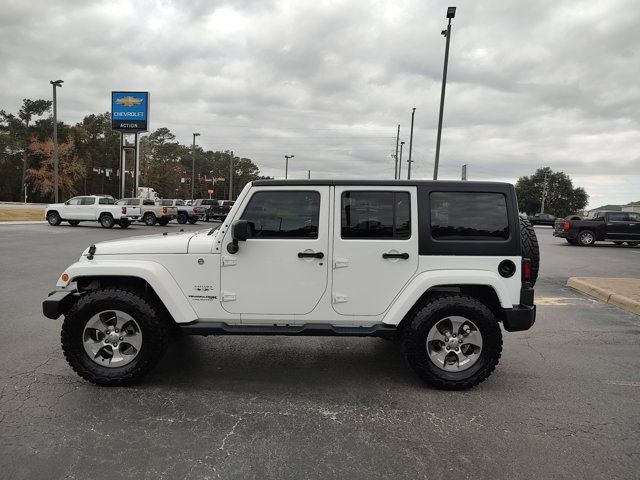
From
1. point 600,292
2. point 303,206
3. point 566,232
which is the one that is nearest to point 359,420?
point 303,206

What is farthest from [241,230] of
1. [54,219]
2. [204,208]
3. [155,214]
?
[204,208]

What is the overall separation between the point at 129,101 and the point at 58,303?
45.3 metres

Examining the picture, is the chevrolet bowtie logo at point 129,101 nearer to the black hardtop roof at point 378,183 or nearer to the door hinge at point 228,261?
the black hardtop roof at point 378,183

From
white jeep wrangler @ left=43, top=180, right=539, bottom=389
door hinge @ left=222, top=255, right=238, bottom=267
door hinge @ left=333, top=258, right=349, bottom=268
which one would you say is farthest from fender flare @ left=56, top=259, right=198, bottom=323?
door hinge @ left=333, top=258, right=349, bottom=268

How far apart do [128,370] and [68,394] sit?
485mm

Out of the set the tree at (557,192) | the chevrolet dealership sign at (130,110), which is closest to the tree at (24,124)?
the chevrolet dealership sign at (130,110)

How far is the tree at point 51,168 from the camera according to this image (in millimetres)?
69250

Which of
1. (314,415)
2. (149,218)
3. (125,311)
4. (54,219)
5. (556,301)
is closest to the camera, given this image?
(314,415)

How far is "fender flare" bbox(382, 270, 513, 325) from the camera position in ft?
12.9

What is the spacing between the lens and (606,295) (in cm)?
827

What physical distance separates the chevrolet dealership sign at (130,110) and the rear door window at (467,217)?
44.8 m

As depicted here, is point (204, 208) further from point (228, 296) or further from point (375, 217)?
point (375, 217)

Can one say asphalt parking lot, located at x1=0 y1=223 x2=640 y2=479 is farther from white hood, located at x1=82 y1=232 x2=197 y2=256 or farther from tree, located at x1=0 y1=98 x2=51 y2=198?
tree, located at x1=0 y1=98 x2=51 y2=198

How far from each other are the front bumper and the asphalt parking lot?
61cm
